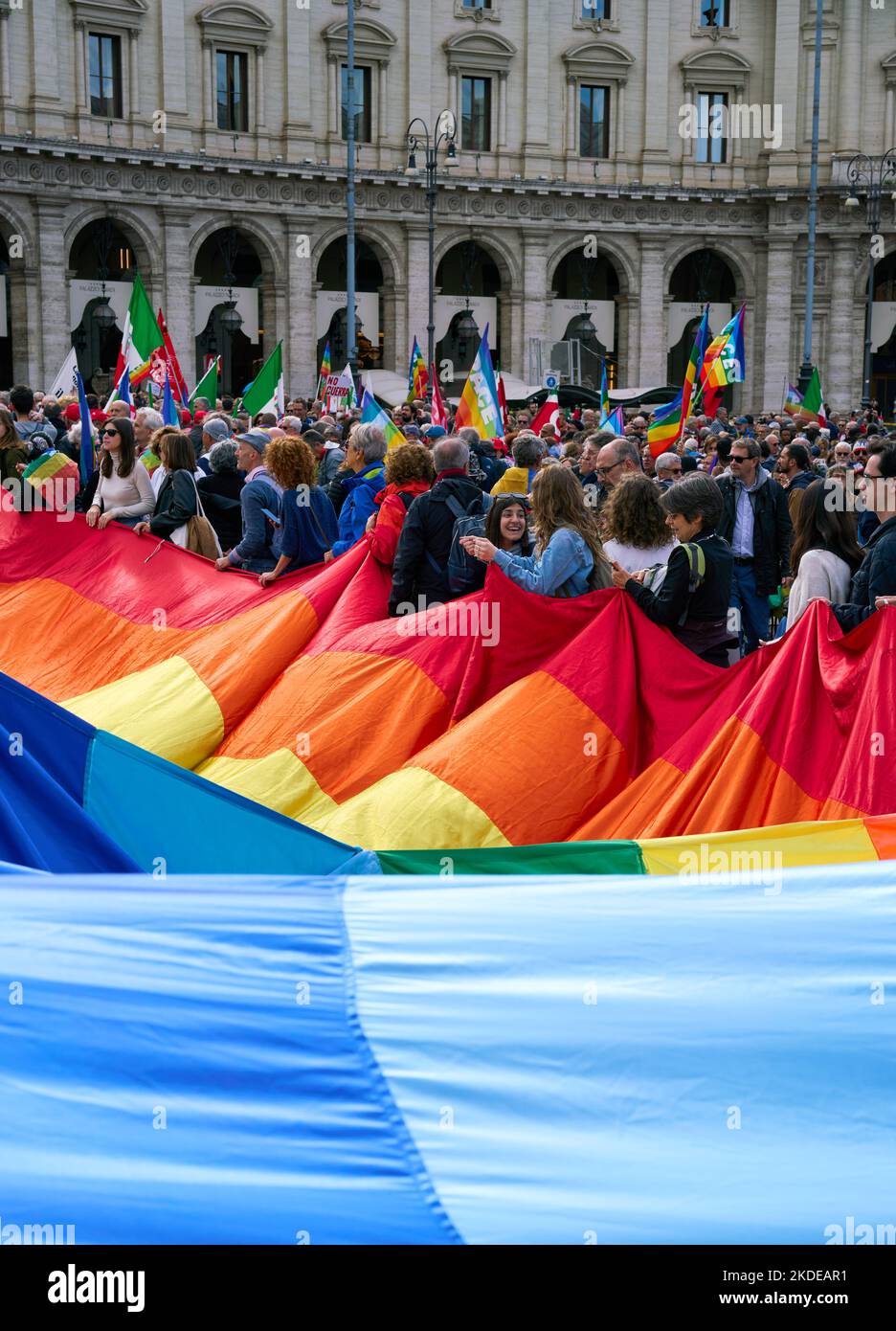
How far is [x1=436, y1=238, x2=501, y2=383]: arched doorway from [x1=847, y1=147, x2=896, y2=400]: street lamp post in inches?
395

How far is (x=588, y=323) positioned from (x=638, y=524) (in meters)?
41.4

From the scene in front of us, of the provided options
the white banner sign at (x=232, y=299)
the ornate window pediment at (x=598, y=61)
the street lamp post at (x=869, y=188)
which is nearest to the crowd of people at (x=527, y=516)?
the white banner sign at (x=232, y=299)

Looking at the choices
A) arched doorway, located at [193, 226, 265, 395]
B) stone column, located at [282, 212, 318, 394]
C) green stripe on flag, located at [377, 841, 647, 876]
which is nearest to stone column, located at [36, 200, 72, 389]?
arched doorway, located at [193, 226, 265, 395]

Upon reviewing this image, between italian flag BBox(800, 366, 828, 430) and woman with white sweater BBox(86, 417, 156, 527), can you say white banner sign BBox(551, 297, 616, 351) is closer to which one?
italian flag BBox(800, 366, 828, 430)

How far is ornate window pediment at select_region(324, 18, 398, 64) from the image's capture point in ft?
140

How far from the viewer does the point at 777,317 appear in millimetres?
48031

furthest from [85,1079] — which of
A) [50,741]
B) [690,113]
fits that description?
[690,113]

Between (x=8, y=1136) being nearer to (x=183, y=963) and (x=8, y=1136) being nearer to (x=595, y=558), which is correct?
(x=183, y=963)

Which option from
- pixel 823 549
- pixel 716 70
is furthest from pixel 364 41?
pixel 823 549

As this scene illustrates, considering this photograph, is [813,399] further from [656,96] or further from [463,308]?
[656,96]

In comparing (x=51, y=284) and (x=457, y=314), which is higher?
Answer: (x=51, y=284)

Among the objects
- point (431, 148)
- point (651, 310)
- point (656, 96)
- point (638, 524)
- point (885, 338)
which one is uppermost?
point (656, 96)

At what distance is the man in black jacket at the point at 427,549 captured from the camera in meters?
7.90
